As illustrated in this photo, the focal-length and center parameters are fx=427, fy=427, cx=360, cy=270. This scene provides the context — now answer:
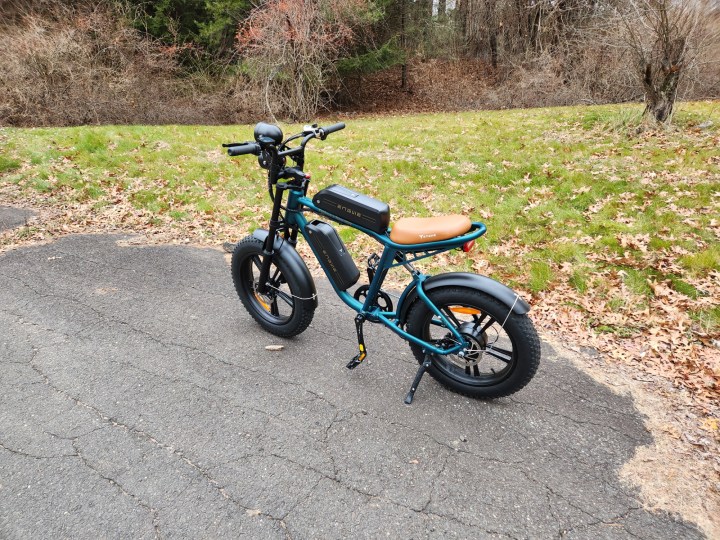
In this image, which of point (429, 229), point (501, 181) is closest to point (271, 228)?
point (429, 229)

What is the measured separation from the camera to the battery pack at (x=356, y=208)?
2660mm

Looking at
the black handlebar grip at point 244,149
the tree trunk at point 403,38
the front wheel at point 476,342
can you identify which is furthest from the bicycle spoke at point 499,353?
the tree trunk at point 403,38

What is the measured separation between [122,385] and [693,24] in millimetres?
10106

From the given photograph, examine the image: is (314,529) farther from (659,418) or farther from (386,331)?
(659,418)

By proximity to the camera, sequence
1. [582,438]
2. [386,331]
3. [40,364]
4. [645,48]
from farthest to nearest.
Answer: [645,48], [386,331], [40,364], [582,438]

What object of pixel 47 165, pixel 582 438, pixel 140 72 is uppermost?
pixel 140 72

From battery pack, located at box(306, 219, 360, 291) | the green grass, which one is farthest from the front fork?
the green grass

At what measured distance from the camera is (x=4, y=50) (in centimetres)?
1100

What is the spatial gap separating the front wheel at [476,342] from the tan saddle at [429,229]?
350mm

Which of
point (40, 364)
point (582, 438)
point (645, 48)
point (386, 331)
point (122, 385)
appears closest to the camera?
point (582, 438)

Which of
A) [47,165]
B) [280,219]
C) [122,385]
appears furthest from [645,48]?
[47,165]

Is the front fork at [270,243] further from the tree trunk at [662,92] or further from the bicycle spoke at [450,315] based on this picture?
the tree trunk at [662,92]

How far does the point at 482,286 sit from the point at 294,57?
39.3 ft

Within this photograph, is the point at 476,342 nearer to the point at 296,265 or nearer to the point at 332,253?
the point at 332,253
